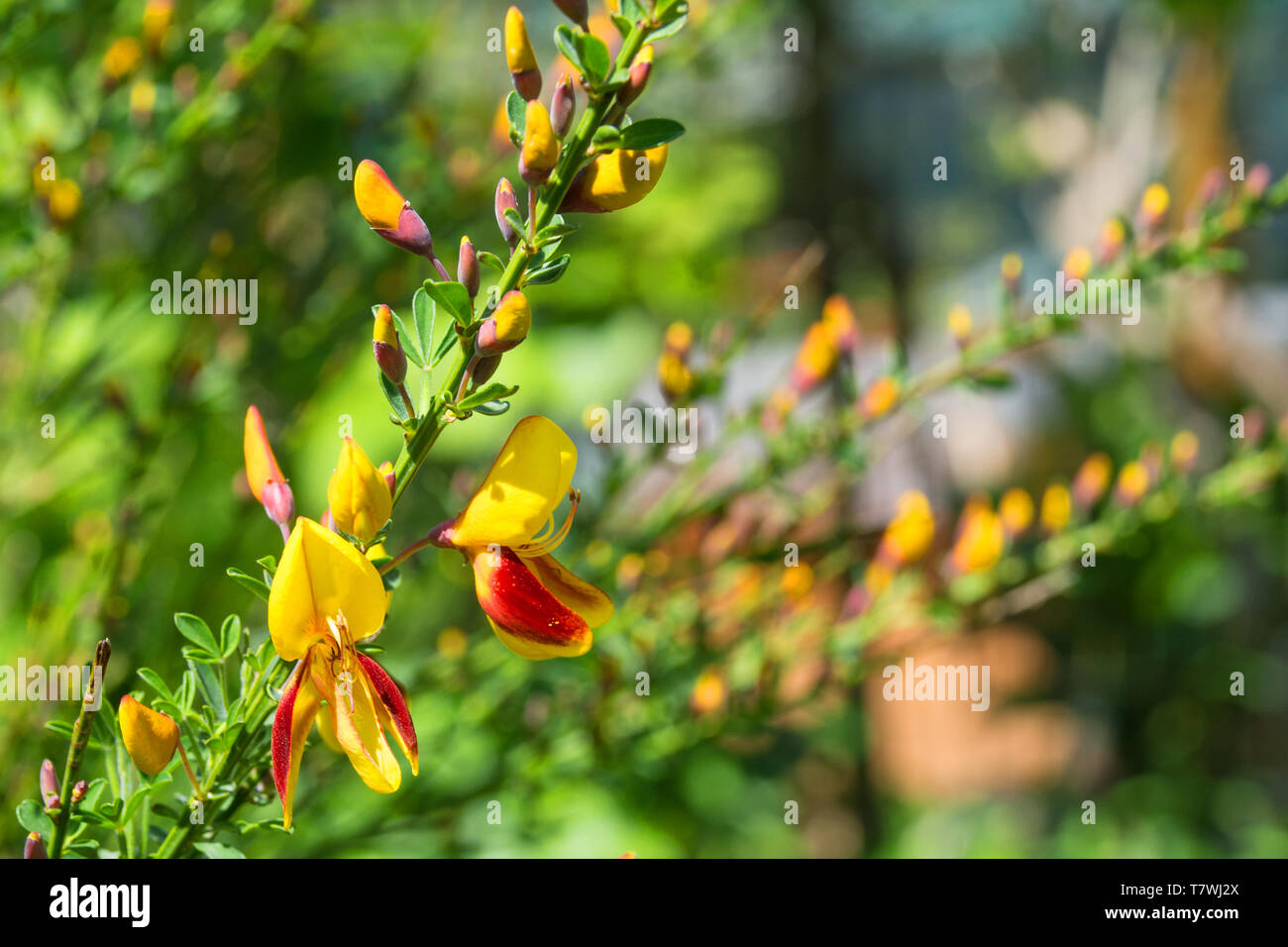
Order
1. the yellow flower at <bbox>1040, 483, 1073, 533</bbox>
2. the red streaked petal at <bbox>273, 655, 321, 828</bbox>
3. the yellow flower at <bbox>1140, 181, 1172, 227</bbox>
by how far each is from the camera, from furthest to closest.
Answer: the yellow flower at <bbox>1040, 483, 1073, 533</bbox> → the yellow flower at <bbox>1140, 181, 1172, 227</bbox> → the red streaked petal at <bbox>273, 655, 321, 828</bbox>

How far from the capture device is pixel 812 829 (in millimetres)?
2412

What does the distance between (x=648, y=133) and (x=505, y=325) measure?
0.29 ft

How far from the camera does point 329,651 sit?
380mm

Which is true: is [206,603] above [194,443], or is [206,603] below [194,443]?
below

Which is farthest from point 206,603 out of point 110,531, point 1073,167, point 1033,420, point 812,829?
point 1033,420

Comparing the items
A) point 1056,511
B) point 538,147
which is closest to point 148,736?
point 538,147

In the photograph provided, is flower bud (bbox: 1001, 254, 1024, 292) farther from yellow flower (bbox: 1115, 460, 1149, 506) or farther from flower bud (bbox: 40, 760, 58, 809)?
flower bud (bbox: 40, 760, 58, 809)

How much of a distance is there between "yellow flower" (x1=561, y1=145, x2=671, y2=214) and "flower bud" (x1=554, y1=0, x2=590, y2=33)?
2.5 inches

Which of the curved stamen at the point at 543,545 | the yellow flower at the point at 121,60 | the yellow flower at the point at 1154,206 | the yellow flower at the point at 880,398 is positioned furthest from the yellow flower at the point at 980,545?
the yellow flower at the point at 121,60

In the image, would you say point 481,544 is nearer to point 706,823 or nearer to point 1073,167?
point 706,823

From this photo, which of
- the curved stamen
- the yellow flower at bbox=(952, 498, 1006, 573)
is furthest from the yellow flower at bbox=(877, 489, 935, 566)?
the curved stamen

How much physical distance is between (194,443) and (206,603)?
24 cm

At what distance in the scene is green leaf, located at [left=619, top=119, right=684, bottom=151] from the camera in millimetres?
375

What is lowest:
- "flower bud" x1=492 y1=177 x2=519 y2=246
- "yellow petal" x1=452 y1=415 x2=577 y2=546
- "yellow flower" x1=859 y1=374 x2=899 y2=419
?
"yellow petal" x1=452 y1=415 x2=577 y2=546
